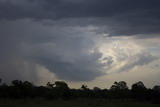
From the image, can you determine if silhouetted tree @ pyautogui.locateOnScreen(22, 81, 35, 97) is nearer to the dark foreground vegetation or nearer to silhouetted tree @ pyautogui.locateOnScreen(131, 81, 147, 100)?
the dark foreground vegetation

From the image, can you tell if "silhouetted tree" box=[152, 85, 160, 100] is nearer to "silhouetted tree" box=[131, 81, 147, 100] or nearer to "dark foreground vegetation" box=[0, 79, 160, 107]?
"dark foreground vegetation" box=[0, 79, 160, 107]

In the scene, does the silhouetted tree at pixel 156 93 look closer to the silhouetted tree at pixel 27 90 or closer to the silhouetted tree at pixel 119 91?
the silhouetted tree at pixel 119 91

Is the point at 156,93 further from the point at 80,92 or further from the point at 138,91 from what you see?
the point at 80,92

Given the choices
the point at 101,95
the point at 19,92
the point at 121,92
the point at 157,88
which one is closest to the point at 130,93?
the point at 121,92

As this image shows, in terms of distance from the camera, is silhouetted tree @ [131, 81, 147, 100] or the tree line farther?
silhouetted tree @ [131, 81, 147, 100]

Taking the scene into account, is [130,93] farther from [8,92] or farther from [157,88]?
[8,92]

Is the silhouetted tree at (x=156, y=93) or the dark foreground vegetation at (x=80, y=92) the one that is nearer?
the dark foreground vegetation at (x=80, y=92)

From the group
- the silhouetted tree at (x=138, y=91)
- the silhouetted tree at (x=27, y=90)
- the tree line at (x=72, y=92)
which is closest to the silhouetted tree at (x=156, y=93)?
the tree line at (x=72, y=92)

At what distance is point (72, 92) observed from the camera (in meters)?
94.0

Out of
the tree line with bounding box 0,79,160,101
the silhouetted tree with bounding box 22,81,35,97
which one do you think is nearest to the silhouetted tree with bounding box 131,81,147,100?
the tree line with bounding box 0,79,160,101

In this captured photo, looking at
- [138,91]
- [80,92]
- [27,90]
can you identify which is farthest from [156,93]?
[27,90]

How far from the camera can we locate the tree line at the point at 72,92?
82.4 m

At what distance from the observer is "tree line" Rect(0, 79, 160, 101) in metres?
82.4

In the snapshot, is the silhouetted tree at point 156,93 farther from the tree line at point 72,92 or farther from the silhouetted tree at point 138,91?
the silhouetted tree at point 138,91
